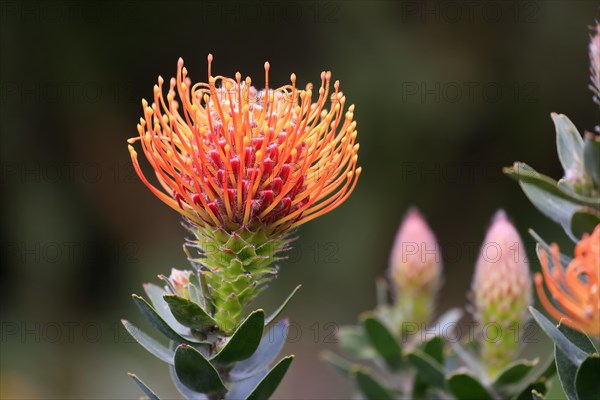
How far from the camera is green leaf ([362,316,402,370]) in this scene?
242 cm

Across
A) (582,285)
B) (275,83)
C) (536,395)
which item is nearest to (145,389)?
(536,395)

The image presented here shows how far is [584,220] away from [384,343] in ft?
3.63

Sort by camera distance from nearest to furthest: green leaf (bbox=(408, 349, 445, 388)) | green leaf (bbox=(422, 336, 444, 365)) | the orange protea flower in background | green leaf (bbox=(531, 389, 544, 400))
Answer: the orange protea flower in background, green leaf (bbox=(531, 389, 544, 400)), green leaf (bbox=(408, 349, 445, 388)), green leaf (bbox=(422, 336, 444, 365))

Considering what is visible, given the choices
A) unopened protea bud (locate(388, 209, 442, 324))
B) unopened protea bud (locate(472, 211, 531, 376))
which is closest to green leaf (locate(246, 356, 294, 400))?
unopened protea bud (locate(472, 211, 531, 376))

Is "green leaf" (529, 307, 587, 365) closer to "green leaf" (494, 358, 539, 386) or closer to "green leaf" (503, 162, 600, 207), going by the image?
"green leaf" (503, 162, 600, 207)

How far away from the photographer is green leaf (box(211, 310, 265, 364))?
155 cm

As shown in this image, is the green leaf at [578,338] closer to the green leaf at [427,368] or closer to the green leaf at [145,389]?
the green leaf at [427,368]

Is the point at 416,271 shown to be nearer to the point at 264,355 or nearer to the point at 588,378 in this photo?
the point at 264,355

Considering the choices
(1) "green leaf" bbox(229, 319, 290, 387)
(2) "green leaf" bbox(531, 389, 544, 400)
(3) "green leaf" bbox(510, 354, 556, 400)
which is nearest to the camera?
(2) "green leaf" bbox(531, 389, 544, 400)

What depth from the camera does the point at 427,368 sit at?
2.11 m

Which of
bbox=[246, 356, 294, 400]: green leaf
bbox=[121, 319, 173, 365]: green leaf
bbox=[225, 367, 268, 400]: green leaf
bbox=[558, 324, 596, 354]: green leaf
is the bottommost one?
bbox=[225, 367, 268, 400]: green leaf

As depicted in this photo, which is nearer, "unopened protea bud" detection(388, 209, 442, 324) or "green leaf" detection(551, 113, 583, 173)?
"green leaf" detection(551, 113, 583, 173)

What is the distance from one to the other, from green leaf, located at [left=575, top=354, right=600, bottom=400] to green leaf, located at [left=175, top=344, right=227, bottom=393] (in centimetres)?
73

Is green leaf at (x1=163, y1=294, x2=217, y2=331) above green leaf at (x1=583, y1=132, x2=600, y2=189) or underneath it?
underneath
